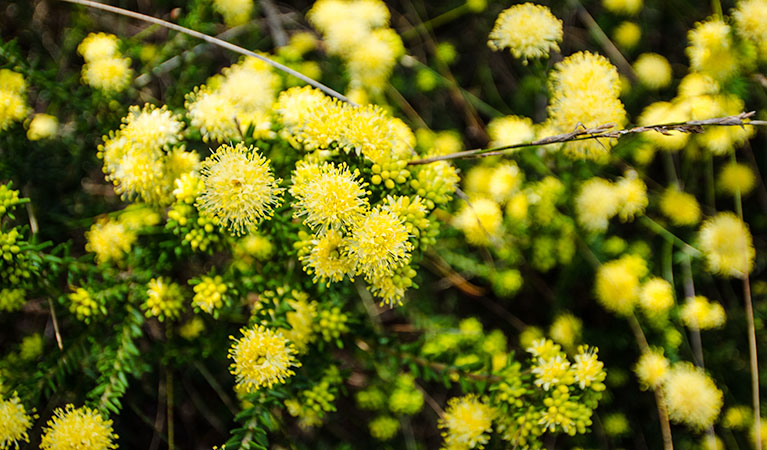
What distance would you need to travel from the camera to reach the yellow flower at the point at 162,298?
6.52ft

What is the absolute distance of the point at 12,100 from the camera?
2213 mm

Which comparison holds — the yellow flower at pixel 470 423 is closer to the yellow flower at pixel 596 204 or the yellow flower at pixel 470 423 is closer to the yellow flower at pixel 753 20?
the yellow flower at pixel 596 204

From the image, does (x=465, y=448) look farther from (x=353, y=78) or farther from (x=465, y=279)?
(x=353, y=78)

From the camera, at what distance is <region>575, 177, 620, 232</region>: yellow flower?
288cm

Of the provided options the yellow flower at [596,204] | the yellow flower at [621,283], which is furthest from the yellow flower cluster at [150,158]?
the yellow flower at [621,283]

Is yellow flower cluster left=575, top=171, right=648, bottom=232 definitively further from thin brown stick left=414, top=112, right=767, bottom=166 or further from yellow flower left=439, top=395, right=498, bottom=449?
yellow flower left=439, top=395, right=498, bottom=449

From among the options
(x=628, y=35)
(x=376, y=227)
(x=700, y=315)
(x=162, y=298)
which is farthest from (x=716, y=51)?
(x=162, y=298)

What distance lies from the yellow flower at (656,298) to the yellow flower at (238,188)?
2.27 meters

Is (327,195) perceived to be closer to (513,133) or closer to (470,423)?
(470,423)

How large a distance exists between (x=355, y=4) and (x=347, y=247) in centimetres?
212

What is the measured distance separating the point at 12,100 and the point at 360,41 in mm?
1815

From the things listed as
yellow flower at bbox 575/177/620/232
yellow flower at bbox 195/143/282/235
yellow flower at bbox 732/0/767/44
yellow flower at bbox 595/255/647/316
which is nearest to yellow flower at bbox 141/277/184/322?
yellow flower at bbox 195/143/282/235

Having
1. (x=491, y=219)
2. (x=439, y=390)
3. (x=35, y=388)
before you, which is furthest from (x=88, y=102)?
(x=439, y=390)

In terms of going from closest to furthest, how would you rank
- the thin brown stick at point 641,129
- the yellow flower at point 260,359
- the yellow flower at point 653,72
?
1. the thin brown stick at point 641,129
2. the yellow flower at point 260,359
3. the yellow flower at point 653,72
